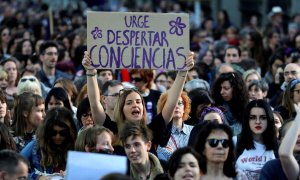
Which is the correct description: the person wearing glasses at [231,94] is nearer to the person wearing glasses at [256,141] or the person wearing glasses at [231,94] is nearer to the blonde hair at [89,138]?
the person wearing glasses at [256,141]

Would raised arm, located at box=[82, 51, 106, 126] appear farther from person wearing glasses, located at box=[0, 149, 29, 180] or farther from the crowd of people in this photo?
person wearing glasses, located at box=[0, 149, 29, 180]

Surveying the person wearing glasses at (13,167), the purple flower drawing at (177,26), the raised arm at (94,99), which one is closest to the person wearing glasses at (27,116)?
the raised arm at (94,99)

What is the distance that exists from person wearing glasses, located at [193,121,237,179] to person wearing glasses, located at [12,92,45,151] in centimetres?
234

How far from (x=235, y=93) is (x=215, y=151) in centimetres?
337

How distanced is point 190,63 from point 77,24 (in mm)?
16172

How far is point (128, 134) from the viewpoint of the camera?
32.9 ft

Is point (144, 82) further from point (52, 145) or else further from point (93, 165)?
point (93, 165)

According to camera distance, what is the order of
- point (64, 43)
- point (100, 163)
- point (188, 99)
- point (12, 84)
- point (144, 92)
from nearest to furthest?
point (100, 163) < point (188, 99) < point (144, 92) < point (12, 84) < point (64, 43)

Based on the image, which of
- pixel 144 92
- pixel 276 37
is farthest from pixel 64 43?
pixel 144 92

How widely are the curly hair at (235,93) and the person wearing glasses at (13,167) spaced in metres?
4.06

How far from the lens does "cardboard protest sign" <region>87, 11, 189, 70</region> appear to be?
11562mm

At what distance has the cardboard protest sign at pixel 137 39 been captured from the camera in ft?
37.9

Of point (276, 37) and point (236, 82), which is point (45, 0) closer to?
point (276, 37)

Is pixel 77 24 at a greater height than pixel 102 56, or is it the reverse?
pixel 77 24
